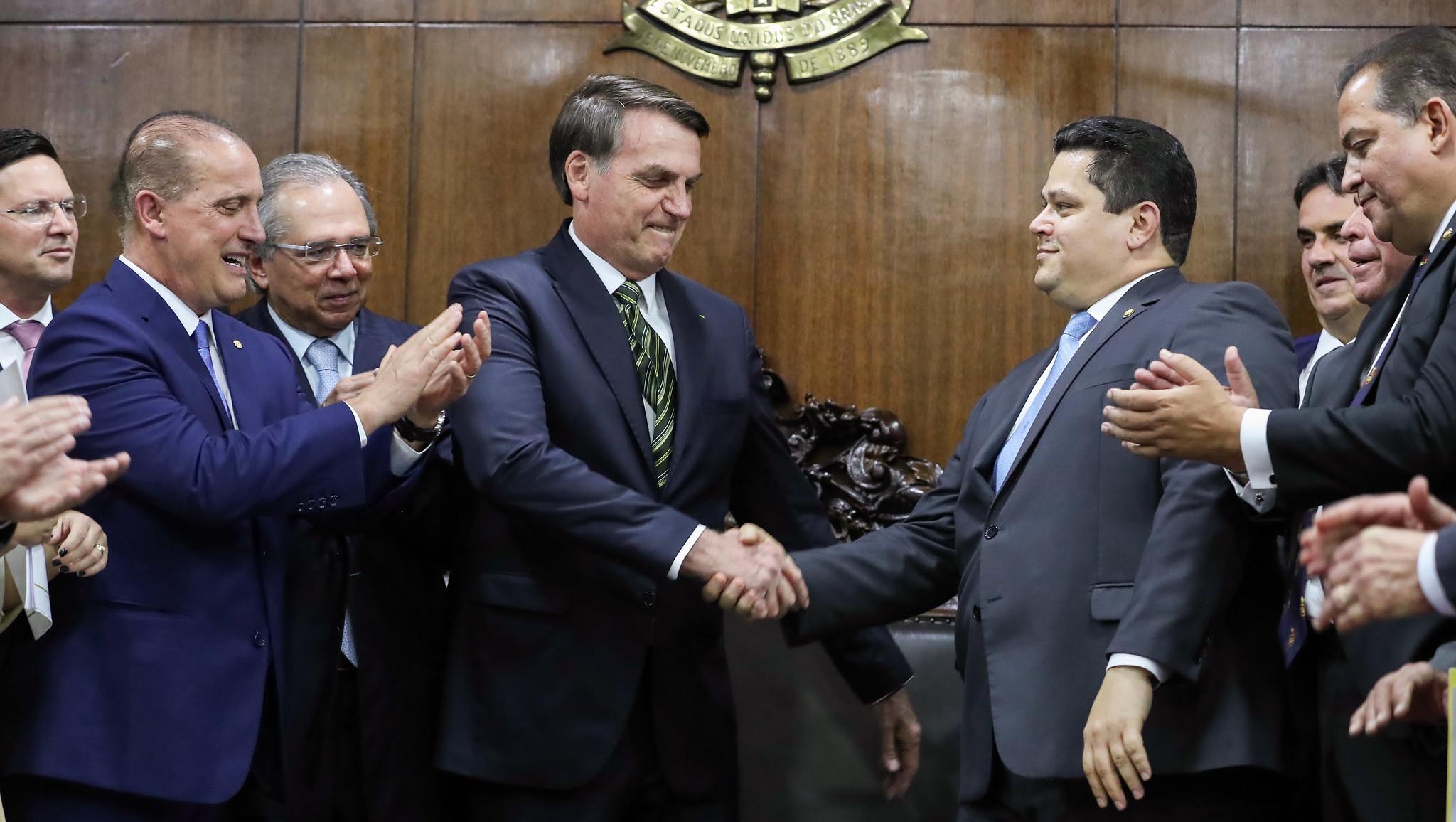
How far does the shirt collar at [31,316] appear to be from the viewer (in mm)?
3283

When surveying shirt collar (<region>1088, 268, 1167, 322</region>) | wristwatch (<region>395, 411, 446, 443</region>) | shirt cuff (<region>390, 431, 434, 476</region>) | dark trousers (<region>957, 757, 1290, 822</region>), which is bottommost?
dark trousers (<region>957, 757, 1290, 822</region>)

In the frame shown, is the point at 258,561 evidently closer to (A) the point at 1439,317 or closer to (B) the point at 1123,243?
(B) the point at 1123,243

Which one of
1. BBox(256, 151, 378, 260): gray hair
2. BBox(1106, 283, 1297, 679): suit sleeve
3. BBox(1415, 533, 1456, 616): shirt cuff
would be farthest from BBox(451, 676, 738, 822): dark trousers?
BBox(1415, 533, 1456, 616): shirt cuff

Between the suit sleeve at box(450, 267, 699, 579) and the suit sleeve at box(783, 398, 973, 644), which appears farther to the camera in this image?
the suit sleeve at box(783, 398, 973, 644)

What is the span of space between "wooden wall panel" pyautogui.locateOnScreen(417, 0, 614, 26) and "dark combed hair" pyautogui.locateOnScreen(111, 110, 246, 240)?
6.21ft

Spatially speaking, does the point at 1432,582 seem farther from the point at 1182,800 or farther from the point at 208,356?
the point at 208,356

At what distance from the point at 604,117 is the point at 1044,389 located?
1034mm

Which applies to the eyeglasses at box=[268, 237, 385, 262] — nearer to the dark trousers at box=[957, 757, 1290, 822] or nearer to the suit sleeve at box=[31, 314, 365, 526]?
the suit sleeve at box=[31, 314, 365, 526]

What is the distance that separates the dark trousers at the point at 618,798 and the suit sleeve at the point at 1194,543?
2.92ft

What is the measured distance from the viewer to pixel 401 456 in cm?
284

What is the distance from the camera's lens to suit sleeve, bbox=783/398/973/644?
286 cm

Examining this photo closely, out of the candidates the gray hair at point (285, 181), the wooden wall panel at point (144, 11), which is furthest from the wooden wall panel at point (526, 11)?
the gray hair at point (285, 181)

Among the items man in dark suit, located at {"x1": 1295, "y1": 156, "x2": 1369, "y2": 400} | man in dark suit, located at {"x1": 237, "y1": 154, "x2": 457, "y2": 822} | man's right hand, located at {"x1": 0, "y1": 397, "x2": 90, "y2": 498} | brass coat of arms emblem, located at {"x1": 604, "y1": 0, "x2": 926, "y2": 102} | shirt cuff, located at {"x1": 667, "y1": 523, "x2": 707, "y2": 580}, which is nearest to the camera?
man's right hand, located at {"x1": 0, "y1": 397, "x2": 90, "y2": 498}

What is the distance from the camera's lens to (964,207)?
4438 millimetres
